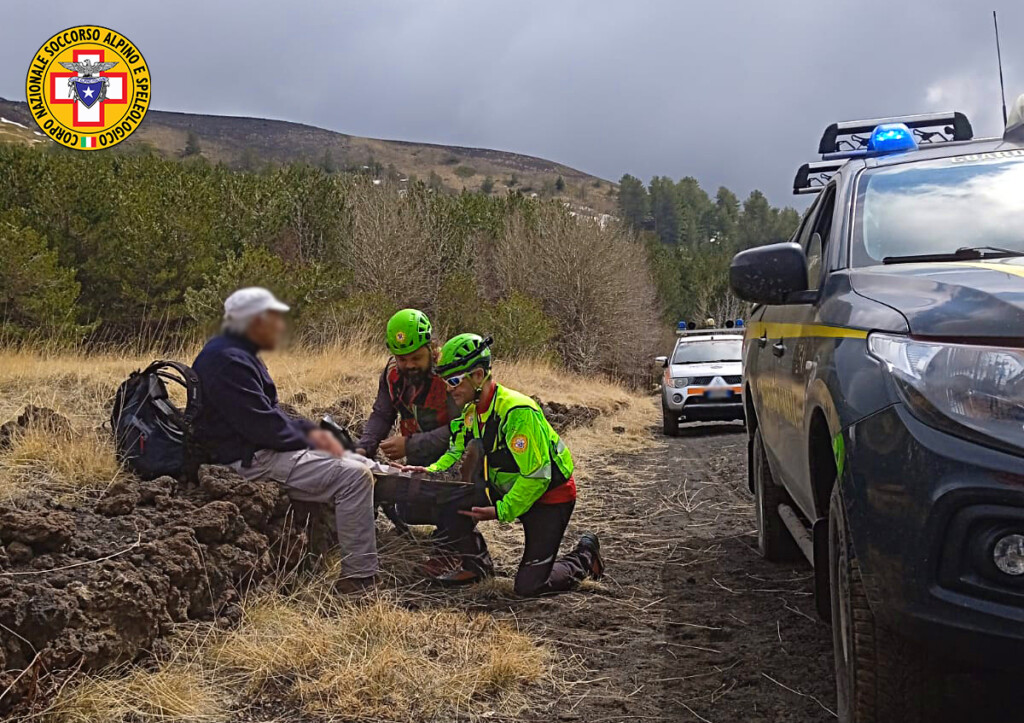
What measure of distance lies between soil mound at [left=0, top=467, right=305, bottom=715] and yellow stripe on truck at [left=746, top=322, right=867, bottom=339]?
251 cm

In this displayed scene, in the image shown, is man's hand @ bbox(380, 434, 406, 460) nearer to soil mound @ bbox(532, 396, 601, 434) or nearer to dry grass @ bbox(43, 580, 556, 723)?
dry grass @ bbox(43, 580, 556, 723)

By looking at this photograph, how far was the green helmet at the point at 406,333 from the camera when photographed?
20.3 ft

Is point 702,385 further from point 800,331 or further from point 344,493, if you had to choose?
point 800,331

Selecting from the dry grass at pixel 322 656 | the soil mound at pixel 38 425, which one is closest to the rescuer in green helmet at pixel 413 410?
the dry grass at pixel 322 656

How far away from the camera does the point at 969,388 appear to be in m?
2.36

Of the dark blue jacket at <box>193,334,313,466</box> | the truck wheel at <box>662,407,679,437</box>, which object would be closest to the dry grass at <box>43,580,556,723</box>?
the dark blue jacket at <box>193,334,313,466</box>

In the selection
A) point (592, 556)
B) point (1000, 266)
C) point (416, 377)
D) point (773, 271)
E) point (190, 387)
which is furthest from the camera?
point (416, 377)

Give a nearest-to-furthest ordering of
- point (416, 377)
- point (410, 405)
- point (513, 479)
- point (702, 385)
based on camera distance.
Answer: point (513, 479)
point (416, 377)
point (410, 405)
point (702, 385)

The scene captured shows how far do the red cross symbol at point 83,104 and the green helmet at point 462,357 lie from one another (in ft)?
9.85

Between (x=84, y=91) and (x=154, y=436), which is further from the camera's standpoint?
(x=84, y=91)

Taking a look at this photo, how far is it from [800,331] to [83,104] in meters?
5.13

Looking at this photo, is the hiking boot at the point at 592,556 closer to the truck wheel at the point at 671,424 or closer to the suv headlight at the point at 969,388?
the suv headlight at the point at 969,388

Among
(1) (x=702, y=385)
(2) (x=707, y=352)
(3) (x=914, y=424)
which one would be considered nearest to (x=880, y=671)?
(3) (x=914, y=424)

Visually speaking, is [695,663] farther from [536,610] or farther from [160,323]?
[160,323]
